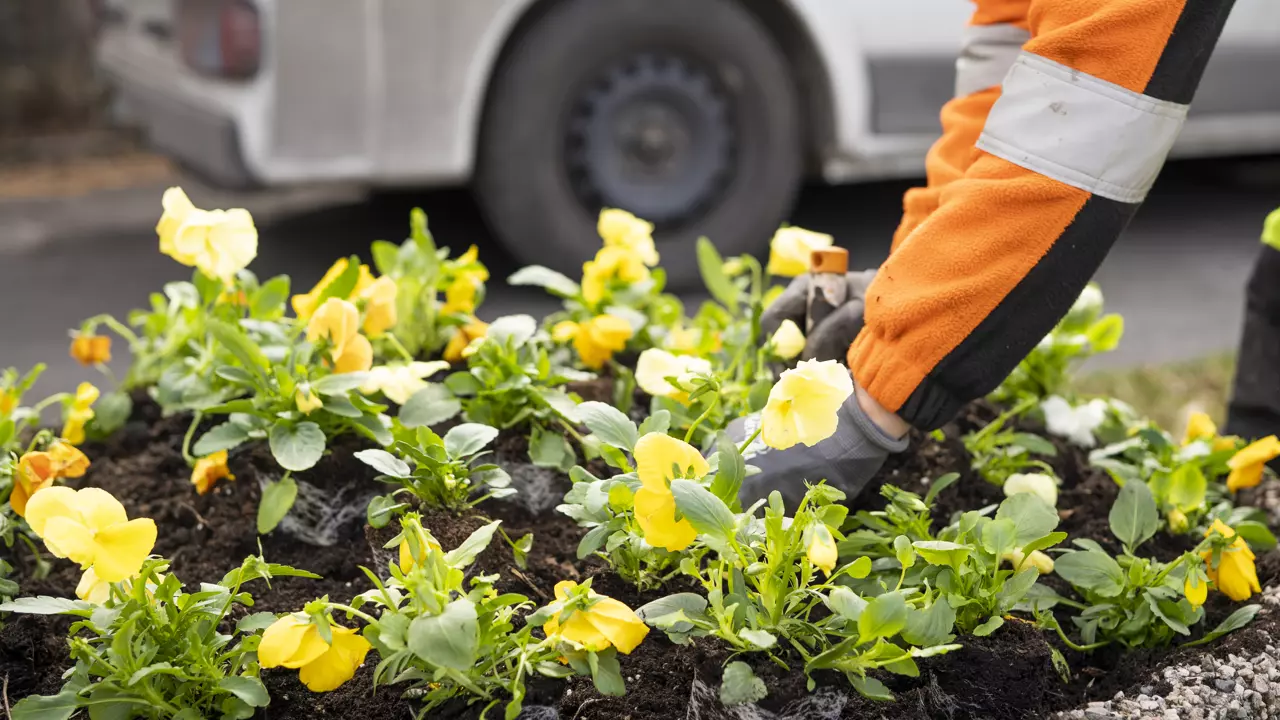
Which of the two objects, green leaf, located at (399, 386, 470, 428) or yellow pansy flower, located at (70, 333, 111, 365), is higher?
green leaf, located at (399, 386, 470, 428)

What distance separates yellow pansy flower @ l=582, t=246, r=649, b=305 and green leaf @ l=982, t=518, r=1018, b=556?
82cm

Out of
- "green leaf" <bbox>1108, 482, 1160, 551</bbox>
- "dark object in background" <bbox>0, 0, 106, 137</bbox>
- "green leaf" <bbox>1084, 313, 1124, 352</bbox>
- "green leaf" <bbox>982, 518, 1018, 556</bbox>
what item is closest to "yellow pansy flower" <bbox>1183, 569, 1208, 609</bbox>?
"green leaf" <bbox>1108, 482, 1160, 551</bbox>

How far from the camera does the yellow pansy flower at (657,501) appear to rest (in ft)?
4.23

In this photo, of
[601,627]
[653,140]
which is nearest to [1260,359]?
[601,627]

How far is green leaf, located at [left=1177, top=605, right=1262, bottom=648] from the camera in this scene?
4.91 ft

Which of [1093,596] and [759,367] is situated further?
[759,367]

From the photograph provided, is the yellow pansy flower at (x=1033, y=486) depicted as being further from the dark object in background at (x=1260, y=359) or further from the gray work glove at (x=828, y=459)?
the dark object in background at (x=1260, y=359)

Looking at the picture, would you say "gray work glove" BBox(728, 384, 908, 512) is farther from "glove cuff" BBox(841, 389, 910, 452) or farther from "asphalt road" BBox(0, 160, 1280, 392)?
"asphalt road" BBox(0, 160, 1280, 392)

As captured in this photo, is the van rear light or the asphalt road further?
the asphalt road

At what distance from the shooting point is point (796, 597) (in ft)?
4.32

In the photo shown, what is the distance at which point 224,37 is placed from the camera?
135 inches

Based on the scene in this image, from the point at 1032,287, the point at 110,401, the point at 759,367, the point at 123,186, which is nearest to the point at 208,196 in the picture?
the point at 123,186

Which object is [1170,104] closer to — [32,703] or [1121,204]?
[1121,204]

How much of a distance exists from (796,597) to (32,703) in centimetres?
77
